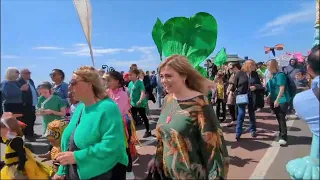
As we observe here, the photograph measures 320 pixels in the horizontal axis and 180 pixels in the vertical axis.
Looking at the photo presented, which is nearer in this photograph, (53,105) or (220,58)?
(53,105)

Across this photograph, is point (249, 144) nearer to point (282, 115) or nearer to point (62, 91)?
point (282, 115)

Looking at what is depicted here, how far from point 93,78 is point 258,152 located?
13.8 ft

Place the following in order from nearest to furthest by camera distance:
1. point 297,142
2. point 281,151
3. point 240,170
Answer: point 240,170 < point 281,151 < point 297,142

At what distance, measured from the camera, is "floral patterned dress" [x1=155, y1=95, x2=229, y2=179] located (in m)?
2.03

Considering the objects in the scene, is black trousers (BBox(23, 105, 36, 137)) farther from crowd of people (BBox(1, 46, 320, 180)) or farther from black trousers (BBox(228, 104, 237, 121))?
black trousers (BBox(228, 104, 237, 121))

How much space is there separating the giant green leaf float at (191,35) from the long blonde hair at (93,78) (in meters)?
3.01

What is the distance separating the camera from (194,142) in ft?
6.97

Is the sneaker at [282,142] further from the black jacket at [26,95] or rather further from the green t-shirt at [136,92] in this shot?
the black jacket at [26,95]

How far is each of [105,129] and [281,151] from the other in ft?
14.6

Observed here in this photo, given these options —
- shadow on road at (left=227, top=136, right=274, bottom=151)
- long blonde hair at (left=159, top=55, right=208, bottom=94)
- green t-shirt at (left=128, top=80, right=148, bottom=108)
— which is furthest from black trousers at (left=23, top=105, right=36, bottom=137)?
long blonde hair at (left=159, top=55, right=208, bottom=94)

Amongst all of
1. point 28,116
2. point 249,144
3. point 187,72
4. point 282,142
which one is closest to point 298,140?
point 282,142

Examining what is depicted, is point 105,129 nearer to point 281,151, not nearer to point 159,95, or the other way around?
point 281,151

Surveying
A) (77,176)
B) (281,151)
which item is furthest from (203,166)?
(281,151)

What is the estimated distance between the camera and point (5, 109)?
7094 millimetres
